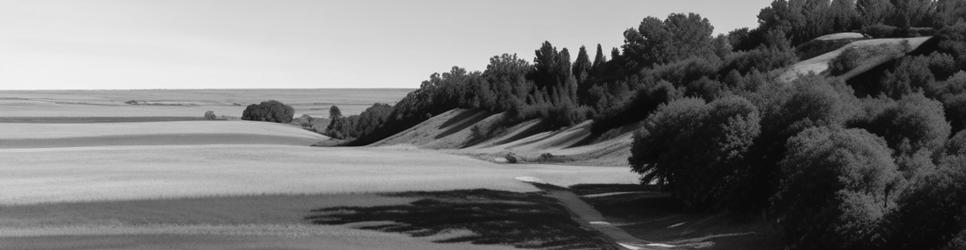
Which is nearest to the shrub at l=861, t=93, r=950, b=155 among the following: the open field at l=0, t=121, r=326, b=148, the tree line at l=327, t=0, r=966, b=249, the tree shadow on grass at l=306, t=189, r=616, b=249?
the tree line at l=327, t=0, r=966, b=249

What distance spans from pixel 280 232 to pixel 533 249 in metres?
11.0

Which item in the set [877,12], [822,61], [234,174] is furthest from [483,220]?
[877,12]

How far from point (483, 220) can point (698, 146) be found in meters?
14.4

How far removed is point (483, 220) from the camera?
47188 millimetres

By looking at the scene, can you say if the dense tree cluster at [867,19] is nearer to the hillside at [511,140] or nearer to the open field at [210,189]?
the hillside at [511,140]

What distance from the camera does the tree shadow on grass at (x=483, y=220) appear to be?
41.8 m

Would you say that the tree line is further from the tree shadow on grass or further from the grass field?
the grass field

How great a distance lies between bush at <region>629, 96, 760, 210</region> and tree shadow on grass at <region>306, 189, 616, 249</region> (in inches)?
275

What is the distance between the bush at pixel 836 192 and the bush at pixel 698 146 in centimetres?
966

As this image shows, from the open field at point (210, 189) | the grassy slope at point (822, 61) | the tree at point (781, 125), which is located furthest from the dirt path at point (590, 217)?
the grassy slope at point (822, 61)

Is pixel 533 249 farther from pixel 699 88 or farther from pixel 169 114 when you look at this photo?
pixel 169 114

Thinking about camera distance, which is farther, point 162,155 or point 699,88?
point 699,88

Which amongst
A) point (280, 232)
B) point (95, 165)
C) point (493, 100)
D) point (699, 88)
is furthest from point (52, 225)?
point (493, 100)

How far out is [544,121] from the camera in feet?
504
